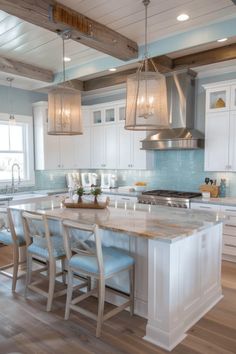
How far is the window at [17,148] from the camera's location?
5609mm

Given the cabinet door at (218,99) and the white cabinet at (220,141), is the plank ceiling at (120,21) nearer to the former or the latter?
the cabinet door at (218,99)

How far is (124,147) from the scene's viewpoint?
18.9ft

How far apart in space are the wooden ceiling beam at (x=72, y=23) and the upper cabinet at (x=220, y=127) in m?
1.60

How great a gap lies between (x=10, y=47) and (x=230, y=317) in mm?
4306

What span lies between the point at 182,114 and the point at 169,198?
1435 millimetres

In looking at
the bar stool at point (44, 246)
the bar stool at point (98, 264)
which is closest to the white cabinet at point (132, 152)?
the bar stool at point (44, 246)

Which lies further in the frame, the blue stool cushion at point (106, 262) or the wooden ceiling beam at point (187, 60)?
the wooden ceiling beam at point (187, 60)

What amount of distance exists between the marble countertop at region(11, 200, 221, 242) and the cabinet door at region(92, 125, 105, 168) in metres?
2.75

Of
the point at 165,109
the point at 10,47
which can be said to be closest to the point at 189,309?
the point at 165,109

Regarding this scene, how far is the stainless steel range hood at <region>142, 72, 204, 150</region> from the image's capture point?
15.4 ft

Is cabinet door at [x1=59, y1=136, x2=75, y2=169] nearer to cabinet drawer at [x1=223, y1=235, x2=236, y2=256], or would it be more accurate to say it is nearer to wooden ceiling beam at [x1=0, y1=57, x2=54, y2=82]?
wooden ceiling beam at [x1=0, y1=57, x2=54, y2=82]

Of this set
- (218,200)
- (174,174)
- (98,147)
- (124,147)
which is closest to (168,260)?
(218,200)

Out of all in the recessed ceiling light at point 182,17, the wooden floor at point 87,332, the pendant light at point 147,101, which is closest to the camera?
the wooden floor at point 87,332

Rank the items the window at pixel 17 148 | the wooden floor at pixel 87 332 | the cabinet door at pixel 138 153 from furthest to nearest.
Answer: the window at pixel 17 148
the cabinet door at pixel 138 153
the wooden floor at pixel 87 332
